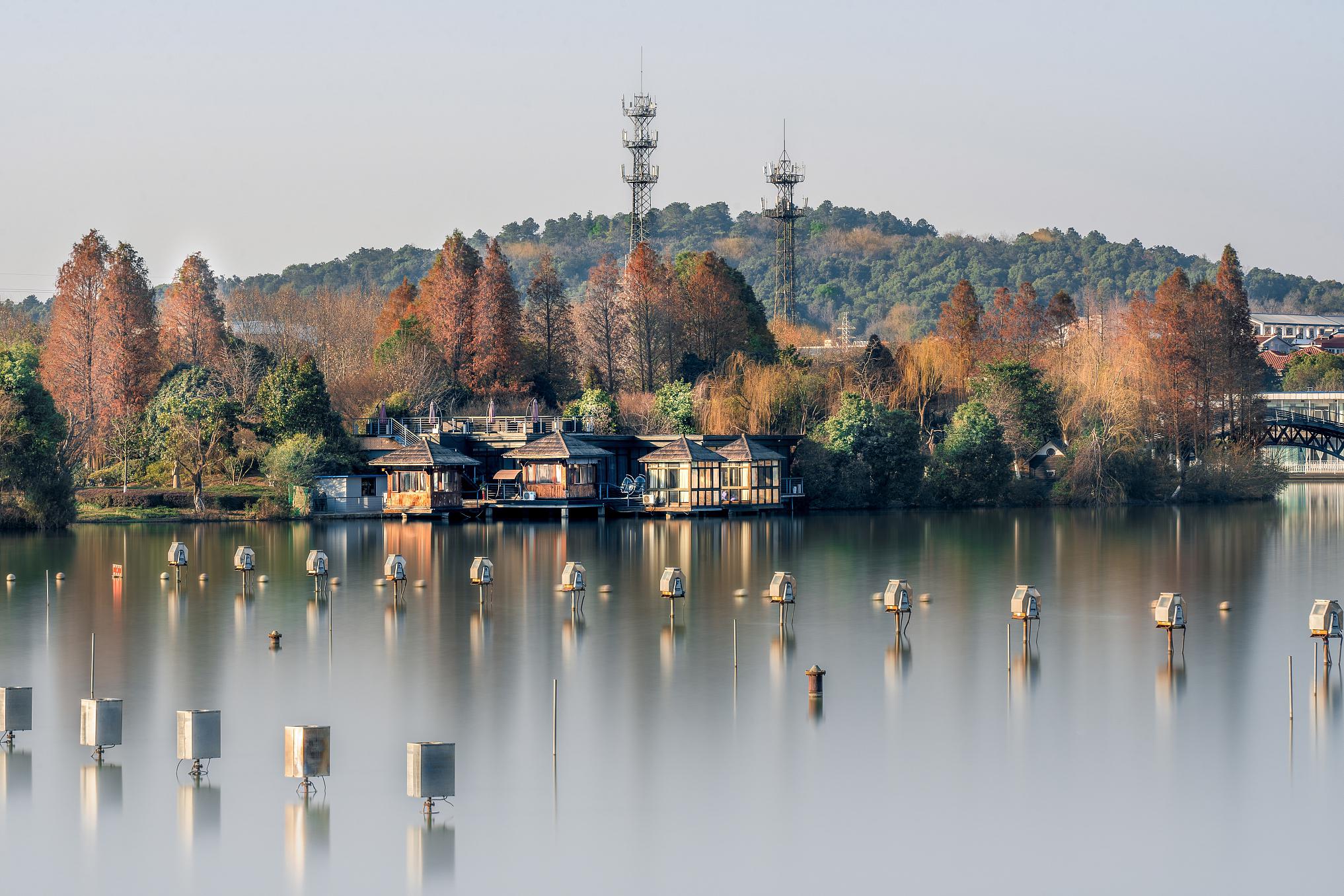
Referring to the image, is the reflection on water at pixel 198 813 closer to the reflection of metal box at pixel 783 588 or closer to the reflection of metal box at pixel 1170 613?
the reflection of metal box at pixel 783 588

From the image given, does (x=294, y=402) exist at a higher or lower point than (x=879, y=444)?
higher

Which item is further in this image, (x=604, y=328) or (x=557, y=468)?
(x=604, y=328)

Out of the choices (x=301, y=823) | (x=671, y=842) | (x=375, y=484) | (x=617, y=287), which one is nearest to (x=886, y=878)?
(x=671, y=842)

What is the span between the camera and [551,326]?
81.6 meters

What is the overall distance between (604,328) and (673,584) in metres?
48.8

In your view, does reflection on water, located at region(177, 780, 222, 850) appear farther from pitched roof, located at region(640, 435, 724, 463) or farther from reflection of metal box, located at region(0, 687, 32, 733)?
pitched roof, located at region(640, 435, 724, 463)

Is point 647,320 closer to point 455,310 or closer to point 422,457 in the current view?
point 455,310

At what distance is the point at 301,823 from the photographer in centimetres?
1780

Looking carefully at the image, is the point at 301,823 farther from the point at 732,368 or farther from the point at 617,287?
the point at 617,287

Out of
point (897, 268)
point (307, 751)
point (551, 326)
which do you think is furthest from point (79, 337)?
point (897, 268)

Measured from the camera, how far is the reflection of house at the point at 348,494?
63906 mm

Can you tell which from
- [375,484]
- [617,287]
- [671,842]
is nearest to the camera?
[671,842]

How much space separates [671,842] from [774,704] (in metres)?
6.90

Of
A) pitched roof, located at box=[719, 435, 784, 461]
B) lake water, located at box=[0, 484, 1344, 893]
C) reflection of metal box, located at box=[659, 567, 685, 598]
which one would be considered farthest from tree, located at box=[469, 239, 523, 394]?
reflection of metal box, located at box=[659, 567, 685, 598]
